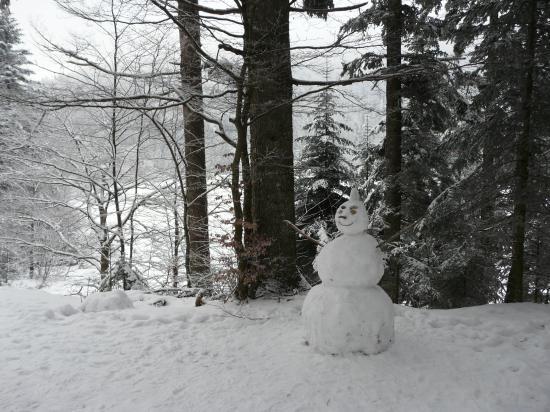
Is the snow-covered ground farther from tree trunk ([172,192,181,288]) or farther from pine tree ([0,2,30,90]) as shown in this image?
pine tree ([0,2,30,90])

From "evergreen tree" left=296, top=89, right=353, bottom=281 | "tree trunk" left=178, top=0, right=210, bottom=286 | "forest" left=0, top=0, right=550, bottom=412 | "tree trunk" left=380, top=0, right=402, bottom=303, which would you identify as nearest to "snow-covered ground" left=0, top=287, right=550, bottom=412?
"forest" left=0, top=0, right=550, bottom=412

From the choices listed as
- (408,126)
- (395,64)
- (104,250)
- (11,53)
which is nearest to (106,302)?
(104,250)

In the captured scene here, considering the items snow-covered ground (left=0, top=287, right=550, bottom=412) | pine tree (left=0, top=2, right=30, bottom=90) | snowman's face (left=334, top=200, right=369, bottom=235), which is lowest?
snow-covered ground (left=0, top=287, right=550, bottom=412)

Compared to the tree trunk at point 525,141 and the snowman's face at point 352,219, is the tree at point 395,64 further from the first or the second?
the snowman's face at point 352,219

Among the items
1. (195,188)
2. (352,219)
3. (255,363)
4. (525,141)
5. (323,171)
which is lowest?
(255,363)

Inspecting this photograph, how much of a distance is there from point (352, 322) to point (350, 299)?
0.20 metres

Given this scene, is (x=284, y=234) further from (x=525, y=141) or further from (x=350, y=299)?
(x=525, y=141)

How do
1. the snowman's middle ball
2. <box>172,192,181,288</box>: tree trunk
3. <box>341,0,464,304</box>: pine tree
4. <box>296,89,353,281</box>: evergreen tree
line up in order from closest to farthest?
the snowman's middle ball
<box>341,0,464,304</box>: pine tree
<box>172,192,181,288</box>: tree trunk
<box>296,89,353,281</box>: evergreen tree

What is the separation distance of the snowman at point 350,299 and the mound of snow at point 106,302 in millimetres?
2715

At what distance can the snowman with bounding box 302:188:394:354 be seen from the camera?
310 centimetres

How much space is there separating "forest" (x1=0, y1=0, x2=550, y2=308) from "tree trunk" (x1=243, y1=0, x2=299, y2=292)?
22 mm

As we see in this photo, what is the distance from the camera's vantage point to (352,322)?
10.1 ft

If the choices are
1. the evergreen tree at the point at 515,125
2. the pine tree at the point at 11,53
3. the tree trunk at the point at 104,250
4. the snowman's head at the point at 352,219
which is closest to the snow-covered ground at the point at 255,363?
the evergreen tree at the point at 515,125

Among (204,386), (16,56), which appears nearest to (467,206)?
(204,386)
